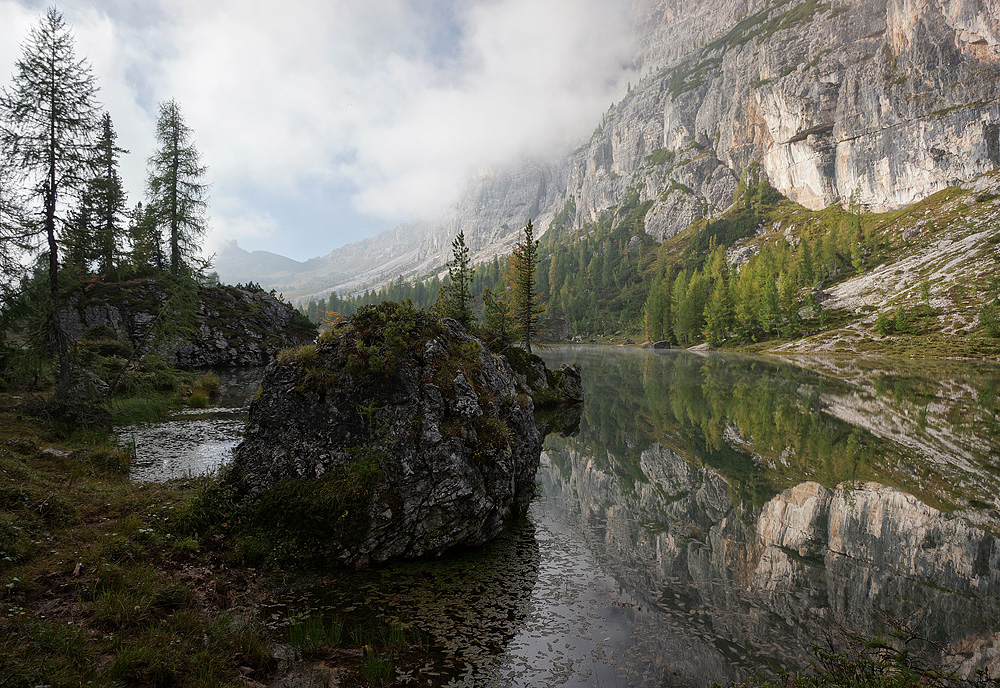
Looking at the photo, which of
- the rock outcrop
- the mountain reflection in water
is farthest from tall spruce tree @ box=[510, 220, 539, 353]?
the rock outcrop

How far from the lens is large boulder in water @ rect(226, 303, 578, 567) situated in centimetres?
989

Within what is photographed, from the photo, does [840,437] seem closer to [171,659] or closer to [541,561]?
[541,561]

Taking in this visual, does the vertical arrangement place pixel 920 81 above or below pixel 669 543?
above

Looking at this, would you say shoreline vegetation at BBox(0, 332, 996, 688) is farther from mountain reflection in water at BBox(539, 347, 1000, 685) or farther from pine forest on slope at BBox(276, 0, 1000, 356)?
pine forest on slope at BBox(276, 0, 1000, 356)

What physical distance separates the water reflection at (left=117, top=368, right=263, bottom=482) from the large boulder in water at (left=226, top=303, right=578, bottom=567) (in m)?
4.61

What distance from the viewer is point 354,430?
10898 millimetres

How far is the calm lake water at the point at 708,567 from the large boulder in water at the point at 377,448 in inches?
37.0

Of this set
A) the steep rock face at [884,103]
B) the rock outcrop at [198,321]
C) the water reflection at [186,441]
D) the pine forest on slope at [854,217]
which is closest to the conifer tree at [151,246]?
the rock outcrop at [198,321]

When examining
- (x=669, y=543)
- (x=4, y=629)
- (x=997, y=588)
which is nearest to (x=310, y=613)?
(x=4, y=629)

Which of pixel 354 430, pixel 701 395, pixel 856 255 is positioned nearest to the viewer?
pixel 354 430

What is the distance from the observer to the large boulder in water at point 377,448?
32.4 ft

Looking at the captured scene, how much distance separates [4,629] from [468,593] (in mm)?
6868

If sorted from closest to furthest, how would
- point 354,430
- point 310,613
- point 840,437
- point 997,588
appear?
1. point 310,613
2. point 997,588
3. point 354,430
4. point 840,437

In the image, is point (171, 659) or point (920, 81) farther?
point (920, 81)
